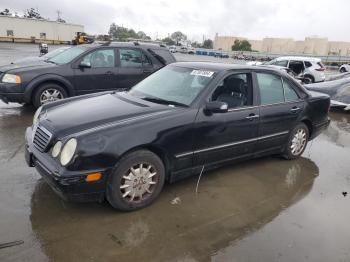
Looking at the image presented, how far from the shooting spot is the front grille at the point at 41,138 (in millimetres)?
3623

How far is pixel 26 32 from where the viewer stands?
63.6 m

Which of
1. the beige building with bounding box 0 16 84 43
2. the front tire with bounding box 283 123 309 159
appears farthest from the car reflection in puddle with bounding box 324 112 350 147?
the beige building with bounding box 0 16 84 43

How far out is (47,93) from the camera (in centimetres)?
756

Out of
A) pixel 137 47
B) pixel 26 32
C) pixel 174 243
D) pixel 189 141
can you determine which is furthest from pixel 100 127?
pixel 26 32

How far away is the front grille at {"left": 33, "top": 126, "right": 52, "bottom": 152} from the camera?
362cm

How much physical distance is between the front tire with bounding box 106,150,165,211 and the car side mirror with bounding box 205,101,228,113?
0.90m

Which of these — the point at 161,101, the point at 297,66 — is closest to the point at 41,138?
the point at 161,101

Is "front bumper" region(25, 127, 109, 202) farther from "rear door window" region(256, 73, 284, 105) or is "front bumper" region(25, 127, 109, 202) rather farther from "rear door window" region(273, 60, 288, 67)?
"rear door window" region(273, 60, 288, 67)

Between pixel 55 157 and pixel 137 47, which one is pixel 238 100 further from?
pixel 137 47

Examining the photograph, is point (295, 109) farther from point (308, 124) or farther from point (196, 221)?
point (196, 221)

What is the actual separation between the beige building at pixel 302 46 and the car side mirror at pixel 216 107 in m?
112

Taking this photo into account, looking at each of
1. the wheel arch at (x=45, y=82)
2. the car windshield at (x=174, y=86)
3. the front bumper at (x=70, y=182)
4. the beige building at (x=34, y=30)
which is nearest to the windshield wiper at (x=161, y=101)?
the car windshield at (x=174, y=86)

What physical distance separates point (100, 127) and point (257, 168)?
9.14 feet

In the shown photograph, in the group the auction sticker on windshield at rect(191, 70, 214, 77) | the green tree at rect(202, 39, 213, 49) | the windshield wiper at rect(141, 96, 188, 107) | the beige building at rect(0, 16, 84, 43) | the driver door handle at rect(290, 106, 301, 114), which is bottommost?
the green tree at rect(202, 39, 213, 49)
